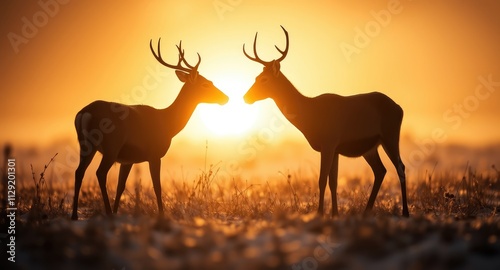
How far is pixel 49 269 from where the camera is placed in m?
5.95

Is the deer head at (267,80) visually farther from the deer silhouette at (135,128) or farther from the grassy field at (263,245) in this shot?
the grassy field at (263,245)

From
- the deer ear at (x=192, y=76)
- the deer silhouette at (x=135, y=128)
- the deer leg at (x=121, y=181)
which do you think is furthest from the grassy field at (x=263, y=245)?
the deer ear at (x=192, y=76)

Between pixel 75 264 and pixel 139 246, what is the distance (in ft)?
2.46

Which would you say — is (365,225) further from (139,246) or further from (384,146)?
(384,146)

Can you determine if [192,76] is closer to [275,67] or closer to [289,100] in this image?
[275,67]

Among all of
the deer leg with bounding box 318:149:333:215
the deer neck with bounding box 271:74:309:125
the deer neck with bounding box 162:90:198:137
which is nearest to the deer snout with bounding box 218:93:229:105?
the deer neck with bounding box 162:90:198:137

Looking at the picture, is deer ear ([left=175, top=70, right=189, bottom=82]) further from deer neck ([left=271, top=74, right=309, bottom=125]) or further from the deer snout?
deer neck ([left=271, top=74, right=309, bottom=125])

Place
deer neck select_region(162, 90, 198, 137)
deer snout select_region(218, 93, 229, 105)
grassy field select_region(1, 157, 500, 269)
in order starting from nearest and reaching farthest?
grassy field select_region(1, 157, 500, 269) → deer neck select_region(162, 90, 198, 137) → deer snout select_region(218, 93, 229, 105)

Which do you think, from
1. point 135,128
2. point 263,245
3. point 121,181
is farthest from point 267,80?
point 263,245

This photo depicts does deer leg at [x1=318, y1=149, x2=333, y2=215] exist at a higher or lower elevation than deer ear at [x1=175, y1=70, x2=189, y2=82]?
lower

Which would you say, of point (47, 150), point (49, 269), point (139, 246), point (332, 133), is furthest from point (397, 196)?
point (47, 150)

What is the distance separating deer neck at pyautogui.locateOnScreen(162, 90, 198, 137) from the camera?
1127 cm

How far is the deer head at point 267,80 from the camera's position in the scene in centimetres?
1103

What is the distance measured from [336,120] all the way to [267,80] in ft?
5.47
